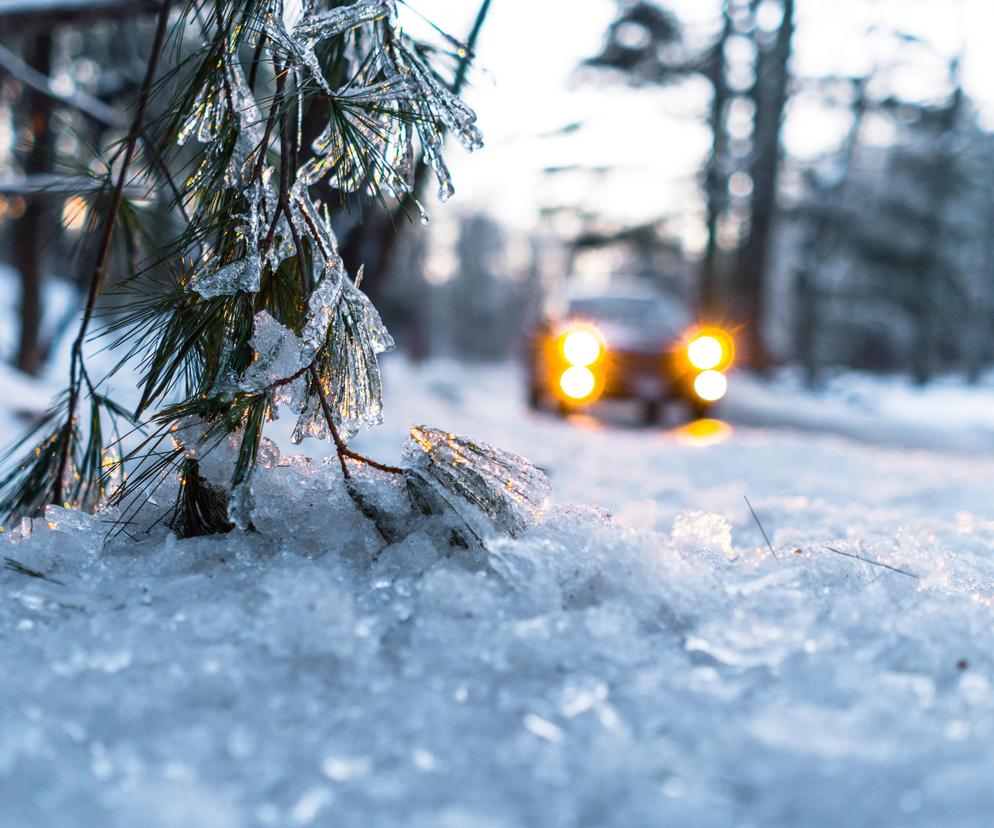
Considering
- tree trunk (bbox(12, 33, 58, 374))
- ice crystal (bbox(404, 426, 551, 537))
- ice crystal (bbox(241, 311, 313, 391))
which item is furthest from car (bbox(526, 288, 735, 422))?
ice crystal (bbox(241, 311, 313, 391))

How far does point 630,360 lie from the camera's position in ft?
24.1

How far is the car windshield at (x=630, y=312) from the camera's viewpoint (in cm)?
795

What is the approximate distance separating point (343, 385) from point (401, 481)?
0.77ft

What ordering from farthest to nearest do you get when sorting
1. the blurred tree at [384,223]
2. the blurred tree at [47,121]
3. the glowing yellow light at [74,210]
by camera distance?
the blurred tree at [47,121]
the glowing yellow light at [74,210]
the blurred tree at [384,223]

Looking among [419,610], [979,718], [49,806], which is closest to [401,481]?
[419,610]

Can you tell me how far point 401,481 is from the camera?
1.68m

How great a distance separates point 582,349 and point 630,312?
3.64 ft

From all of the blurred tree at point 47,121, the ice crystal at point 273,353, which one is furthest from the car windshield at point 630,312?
the ice crystal at point 273,353

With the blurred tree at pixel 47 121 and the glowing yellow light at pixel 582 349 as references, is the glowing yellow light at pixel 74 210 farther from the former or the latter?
the glowing yellow light at pixel 582 349

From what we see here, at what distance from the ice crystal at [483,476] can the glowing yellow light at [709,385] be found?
605cm

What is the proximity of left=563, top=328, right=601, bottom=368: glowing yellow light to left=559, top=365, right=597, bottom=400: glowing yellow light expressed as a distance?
2.5 inches

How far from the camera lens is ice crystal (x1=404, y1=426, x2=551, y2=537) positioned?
5.35ft

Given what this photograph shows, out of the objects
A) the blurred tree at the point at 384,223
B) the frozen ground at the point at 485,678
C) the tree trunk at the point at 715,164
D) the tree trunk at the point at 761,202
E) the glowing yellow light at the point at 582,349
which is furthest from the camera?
the tree trunk at the point at 715,164

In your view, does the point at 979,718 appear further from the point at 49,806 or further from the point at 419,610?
the point at 49,806
